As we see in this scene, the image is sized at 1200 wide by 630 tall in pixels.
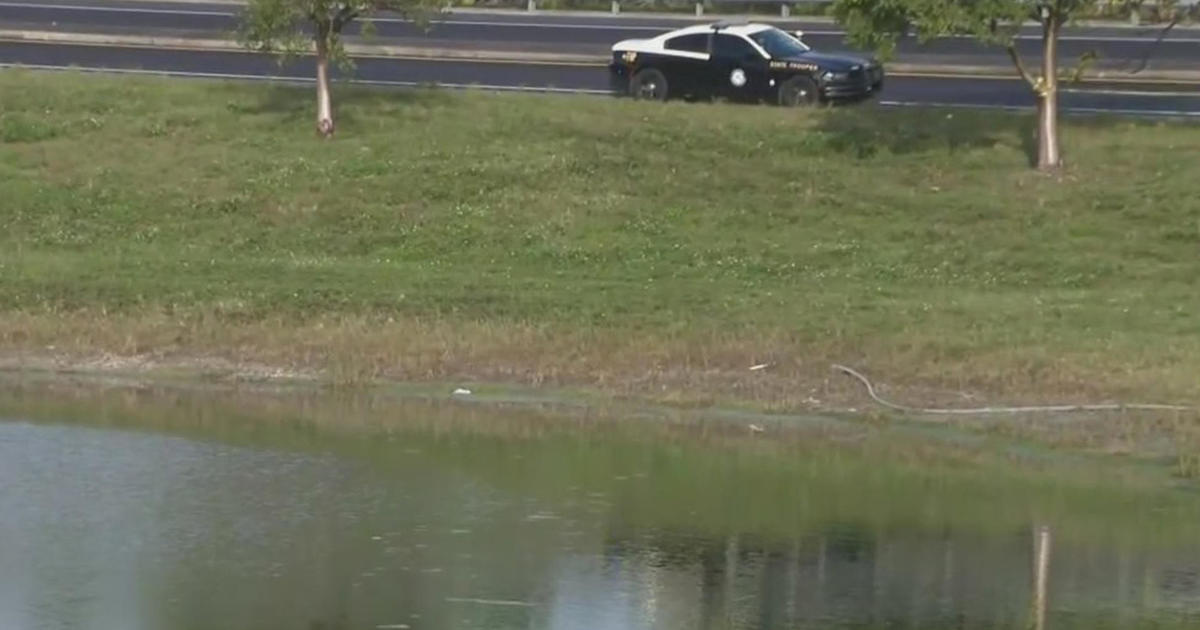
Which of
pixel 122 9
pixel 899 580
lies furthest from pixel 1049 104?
pixel 122 9

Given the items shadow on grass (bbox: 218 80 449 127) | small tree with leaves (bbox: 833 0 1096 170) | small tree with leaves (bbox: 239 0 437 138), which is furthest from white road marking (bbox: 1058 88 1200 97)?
small tree with leaves (bbox: 239 0 437 138)

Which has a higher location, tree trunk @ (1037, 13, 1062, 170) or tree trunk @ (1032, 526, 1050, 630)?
tree trunk @ (1037, 13, 1062, 170)

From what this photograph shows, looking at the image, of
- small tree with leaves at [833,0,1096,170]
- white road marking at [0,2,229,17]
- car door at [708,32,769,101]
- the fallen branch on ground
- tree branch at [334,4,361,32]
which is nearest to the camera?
the fallen branch on ground

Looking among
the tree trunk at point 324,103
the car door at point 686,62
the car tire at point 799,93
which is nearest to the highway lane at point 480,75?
the car tire at point 799,93

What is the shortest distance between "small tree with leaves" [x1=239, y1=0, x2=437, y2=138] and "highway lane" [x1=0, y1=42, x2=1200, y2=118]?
227 inches

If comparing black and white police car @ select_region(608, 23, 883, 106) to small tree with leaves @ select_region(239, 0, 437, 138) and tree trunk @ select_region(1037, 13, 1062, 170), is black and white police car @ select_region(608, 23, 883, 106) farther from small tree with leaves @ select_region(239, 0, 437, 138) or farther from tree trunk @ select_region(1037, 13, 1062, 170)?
tree trunk @ select_region(1037, 13, 1062, 170)

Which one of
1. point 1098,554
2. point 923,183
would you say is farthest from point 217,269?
point 1098,554

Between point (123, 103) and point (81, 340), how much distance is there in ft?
36.6

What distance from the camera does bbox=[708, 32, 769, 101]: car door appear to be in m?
35.2

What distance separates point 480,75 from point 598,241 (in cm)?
1240

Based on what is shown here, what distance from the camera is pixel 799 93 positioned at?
34.8 meters

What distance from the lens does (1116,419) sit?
783 inches

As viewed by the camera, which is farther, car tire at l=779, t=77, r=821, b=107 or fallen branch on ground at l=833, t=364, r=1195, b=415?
car tire at l=779, t=77, r=821, b=107

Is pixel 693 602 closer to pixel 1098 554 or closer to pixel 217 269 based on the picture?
pixel 1098 554
